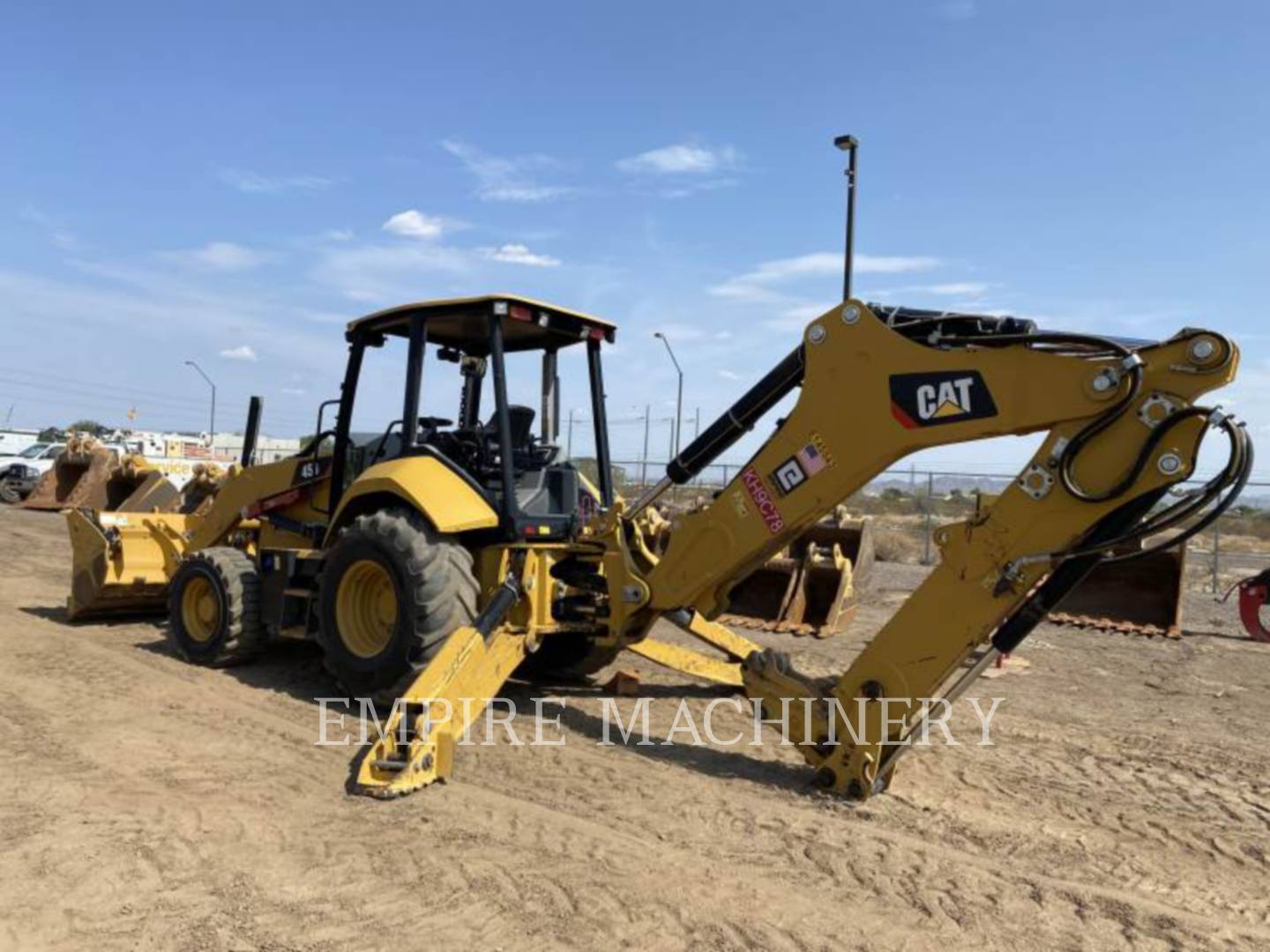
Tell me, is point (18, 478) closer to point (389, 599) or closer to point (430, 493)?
point (389, 599)

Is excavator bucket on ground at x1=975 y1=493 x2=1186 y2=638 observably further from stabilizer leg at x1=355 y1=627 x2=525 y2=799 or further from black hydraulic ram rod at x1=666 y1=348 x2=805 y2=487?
stabilizer leg at x1=355 y1=627 x2=525 y2=799

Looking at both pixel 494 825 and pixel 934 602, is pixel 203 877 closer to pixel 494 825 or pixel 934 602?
pixel 494 825

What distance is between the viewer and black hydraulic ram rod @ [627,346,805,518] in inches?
203

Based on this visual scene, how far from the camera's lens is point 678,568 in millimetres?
5637

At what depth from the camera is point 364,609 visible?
662cm

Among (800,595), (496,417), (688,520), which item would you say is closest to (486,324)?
(496,417)

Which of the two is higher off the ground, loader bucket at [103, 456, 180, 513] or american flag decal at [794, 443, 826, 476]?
american flag decal at [794, 443, 826, 476]

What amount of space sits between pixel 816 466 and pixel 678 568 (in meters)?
1.12

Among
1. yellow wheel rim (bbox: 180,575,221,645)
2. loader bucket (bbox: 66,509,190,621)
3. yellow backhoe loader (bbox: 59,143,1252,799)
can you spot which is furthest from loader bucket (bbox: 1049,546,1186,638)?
loader bucket (bbox: 66,509,190,621)

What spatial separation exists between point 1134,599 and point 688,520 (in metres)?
7.53

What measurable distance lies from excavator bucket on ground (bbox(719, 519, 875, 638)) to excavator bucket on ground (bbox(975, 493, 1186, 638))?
2.55m

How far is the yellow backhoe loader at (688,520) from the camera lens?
428 cm

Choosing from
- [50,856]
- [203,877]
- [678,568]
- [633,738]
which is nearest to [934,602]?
[678,568]

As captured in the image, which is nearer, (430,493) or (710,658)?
(430,493)
